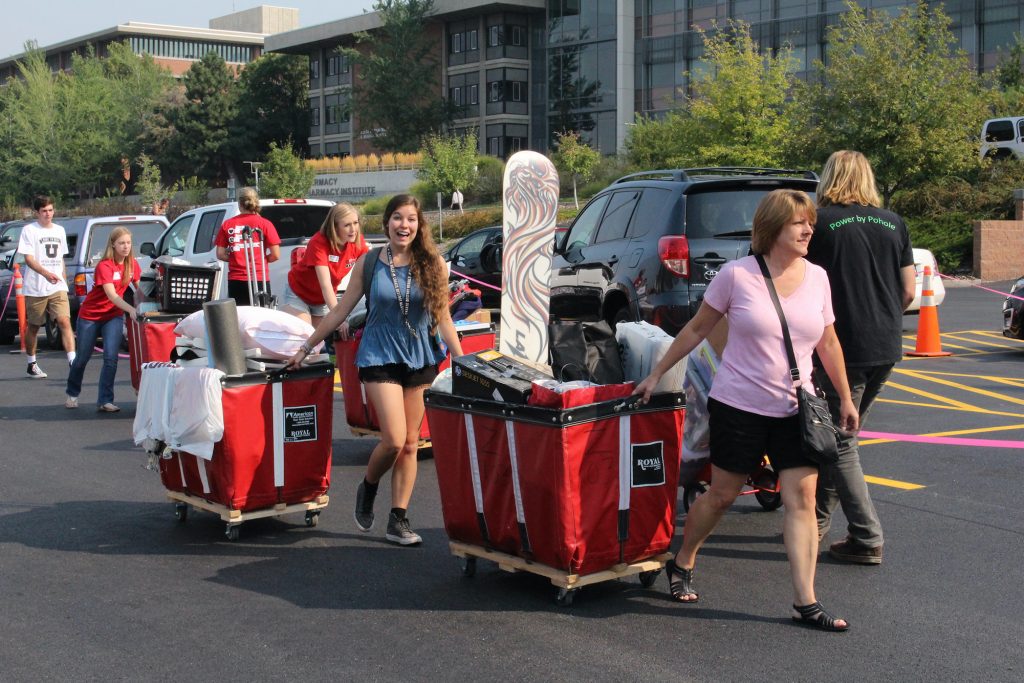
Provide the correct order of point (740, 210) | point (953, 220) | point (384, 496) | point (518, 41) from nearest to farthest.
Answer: point (384, 496) → point (740, 210) → point (953, 220) → point (518, 41)

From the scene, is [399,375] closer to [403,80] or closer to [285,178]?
[285,178]

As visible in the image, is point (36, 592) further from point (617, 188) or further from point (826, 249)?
point (617, 188)

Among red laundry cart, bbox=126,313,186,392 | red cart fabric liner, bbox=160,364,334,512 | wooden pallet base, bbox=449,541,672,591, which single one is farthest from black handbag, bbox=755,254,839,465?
red laundry cart, bbox=126,313,186,392

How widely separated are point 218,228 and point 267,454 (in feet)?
34.5

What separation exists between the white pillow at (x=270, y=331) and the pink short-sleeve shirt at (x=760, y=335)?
8.40ft

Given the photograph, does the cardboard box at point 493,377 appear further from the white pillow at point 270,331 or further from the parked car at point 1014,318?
the parked car at point 1014,318

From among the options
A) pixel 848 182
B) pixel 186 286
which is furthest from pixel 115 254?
pixel 848 182

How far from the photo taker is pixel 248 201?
11.8 m

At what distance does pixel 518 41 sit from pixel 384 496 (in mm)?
68471

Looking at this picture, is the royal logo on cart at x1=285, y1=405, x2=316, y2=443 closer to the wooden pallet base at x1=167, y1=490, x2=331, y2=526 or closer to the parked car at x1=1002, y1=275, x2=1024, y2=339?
the wooden pallet base at x1=167, y1=490, x2=331, y2=526

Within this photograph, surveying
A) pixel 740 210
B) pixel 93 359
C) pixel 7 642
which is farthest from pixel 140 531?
pixel 93 359

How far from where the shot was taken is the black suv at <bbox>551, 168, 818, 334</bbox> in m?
10.0

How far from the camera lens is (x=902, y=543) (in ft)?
20.7

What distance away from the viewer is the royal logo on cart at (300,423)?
654cm
